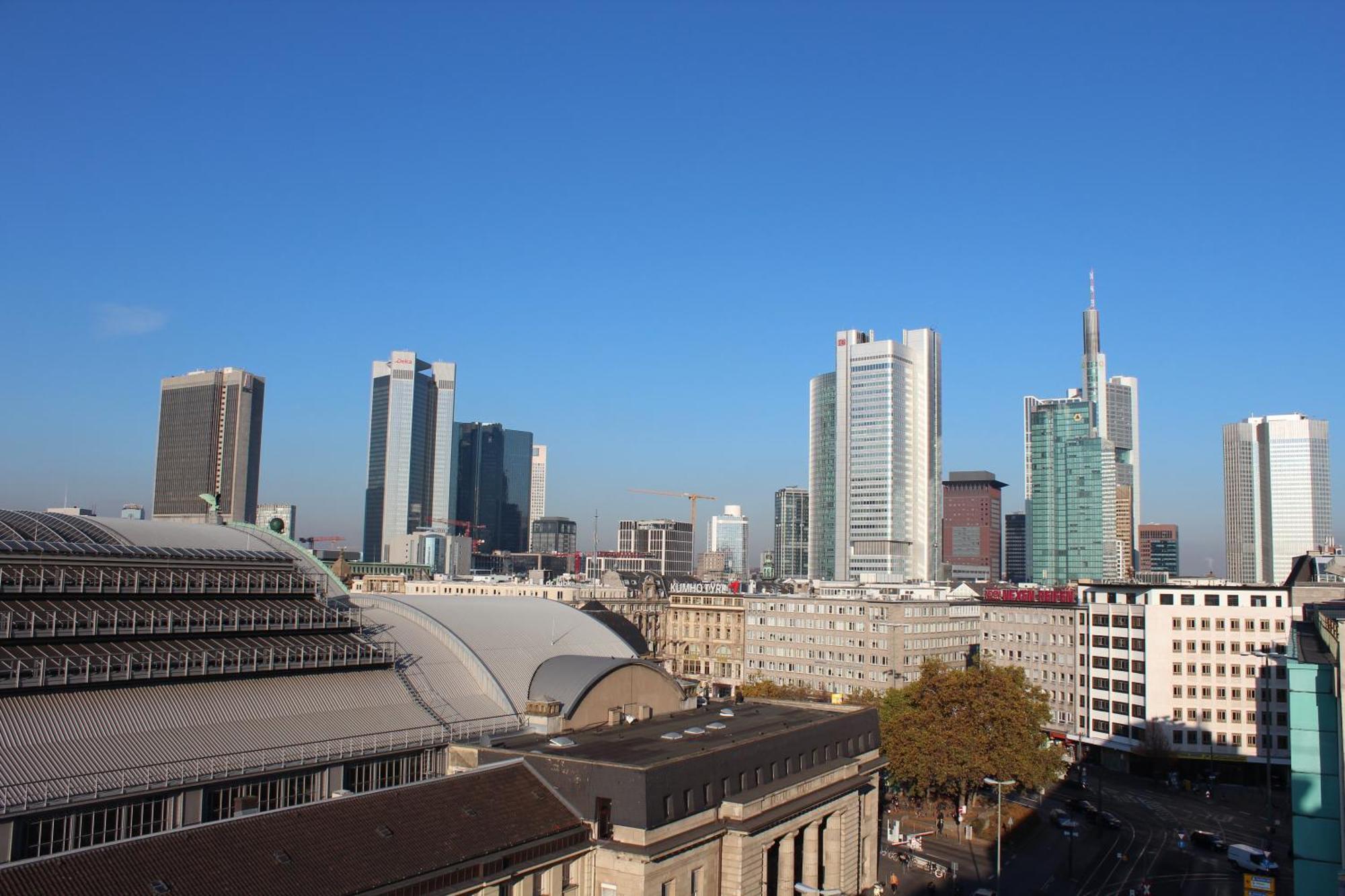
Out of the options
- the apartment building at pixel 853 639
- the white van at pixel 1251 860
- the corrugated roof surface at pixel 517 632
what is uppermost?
the corrugated roof surface at pixel 517 632

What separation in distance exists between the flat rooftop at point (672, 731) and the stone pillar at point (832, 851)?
21.5 feet

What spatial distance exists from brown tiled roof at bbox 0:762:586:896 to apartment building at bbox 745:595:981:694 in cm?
10155

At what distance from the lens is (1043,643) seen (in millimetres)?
147125

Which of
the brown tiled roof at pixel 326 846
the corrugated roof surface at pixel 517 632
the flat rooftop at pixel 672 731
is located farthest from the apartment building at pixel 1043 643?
the brown tiled roof at pixel 326 846

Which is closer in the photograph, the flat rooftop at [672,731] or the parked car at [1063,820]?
the flat rooftop at [672,731]

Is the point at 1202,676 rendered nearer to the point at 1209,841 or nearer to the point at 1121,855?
the point at 1209,841

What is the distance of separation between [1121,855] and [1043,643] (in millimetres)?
62811

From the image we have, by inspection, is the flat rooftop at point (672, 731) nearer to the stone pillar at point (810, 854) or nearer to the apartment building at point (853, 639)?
the stone pillar at point (810, 854)

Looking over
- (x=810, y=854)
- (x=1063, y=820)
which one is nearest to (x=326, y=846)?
(x=810, y=854)

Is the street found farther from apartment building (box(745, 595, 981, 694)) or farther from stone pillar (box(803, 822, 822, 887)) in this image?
apartment building (box(745, 595, 981, 694))

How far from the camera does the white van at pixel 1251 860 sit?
8069cm

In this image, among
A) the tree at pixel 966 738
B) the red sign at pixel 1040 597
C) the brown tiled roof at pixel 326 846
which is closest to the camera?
the brown tiled roof at pixel 326 846

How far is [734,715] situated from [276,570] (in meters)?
33.7

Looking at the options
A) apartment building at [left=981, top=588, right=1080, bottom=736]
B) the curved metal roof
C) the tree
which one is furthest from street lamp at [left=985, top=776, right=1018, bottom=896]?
apartment building at [left=981, top=588, right=1080, bottom=736]
